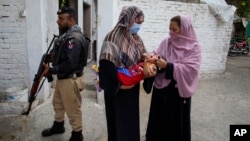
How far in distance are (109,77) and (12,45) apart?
2.36 meters

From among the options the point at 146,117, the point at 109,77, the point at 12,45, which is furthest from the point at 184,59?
the point at 12,45

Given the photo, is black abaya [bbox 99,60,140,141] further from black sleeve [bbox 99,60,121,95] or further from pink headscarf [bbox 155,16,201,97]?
pink headscarf [bbox 155,16,201,97]

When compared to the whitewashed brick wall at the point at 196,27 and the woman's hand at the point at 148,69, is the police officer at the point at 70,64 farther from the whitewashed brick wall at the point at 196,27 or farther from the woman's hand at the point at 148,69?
the whitewashed brick wall at the point at 196,27

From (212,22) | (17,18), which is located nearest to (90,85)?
(17,18)

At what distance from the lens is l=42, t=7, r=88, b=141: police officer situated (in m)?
2.60

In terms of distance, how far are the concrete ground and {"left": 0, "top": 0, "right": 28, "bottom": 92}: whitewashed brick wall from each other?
62 cm

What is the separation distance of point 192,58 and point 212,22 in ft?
15.4

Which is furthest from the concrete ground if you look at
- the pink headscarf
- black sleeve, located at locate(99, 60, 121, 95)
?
black sleeve, located at locate(99, 60, 121, 95)

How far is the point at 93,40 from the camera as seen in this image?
29.2 feet

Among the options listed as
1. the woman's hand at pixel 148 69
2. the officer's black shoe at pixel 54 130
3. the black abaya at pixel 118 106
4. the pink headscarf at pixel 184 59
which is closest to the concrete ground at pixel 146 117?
the officer's black shoe at pixel 54 130

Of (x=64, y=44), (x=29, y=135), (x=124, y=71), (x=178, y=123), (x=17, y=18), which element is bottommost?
Result: (x=29, y=135)

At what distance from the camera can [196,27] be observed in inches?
252

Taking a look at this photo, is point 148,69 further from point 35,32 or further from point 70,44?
point 35,32

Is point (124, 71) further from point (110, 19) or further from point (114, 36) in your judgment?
point (110, 19)
